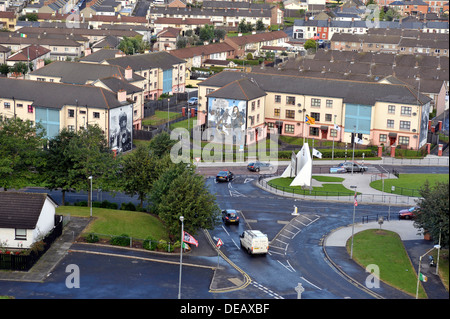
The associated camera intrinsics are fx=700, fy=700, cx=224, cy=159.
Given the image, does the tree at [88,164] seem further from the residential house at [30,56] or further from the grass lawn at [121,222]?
the residential house at [30,56]

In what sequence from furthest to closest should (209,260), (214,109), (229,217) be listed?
(214,109) → (229,217) → (209,260)

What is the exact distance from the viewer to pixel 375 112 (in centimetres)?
10731

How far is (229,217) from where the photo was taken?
71250 millimetres

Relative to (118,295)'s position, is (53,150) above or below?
above

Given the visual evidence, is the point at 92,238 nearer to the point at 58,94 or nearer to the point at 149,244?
the point at 149,244

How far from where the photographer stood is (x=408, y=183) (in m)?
86.1

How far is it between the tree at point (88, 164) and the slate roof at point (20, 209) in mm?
9668

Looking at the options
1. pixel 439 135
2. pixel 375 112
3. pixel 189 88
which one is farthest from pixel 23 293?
pixel 189 88

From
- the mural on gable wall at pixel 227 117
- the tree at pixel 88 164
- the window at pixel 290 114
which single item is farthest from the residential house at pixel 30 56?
the tree at pixel 88 164

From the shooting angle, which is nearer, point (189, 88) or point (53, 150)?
point (53, 150)

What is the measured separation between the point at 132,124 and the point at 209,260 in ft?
153

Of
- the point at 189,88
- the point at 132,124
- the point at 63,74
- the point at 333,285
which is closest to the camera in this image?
the point at 333,285

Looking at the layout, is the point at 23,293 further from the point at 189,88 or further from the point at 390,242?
the point at 189,88

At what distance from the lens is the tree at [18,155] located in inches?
2847
